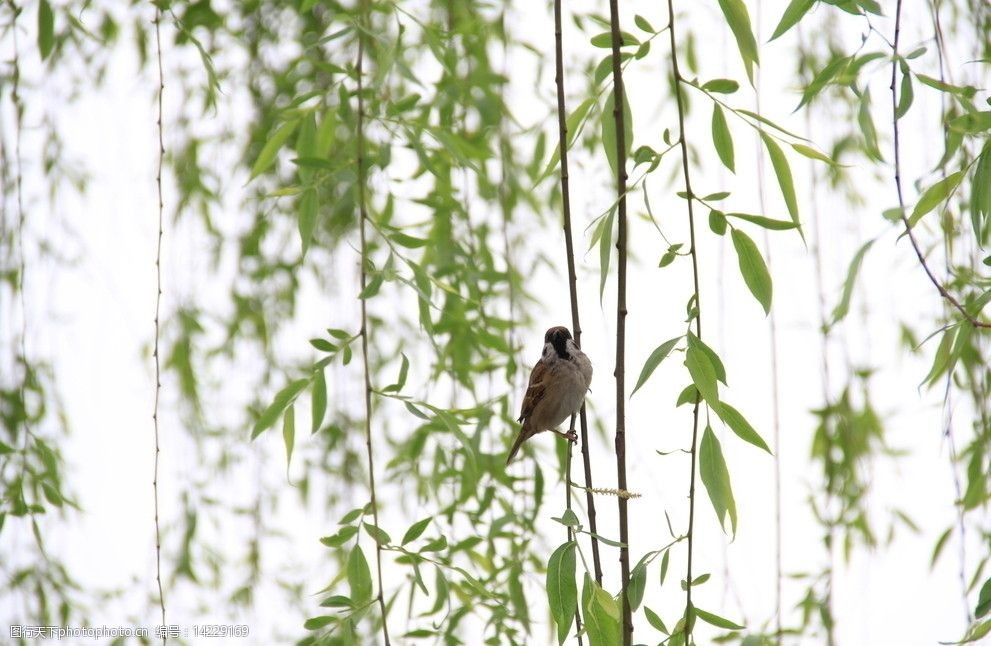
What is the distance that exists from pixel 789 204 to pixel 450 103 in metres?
1.09

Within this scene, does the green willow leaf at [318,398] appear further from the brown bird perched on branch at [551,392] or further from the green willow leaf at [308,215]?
the brown bird perched on branch at [551,392]

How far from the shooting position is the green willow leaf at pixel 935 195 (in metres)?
1.24

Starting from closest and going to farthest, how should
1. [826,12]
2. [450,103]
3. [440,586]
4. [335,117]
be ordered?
1. [335,117]
2. [440,586]
3. [450,103]
4. [826,12]

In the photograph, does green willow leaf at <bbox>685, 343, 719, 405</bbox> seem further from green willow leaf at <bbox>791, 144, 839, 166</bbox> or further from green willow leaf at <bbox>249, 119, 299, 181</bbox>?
green willow leaf at <bbox>249, 119, 299, 181</bbox>

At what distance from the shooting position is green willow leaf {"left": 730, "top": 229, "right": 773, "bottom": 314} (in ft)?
3.79

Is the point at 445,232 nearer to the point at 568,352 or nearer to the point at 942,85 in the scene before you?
the point at 568,352

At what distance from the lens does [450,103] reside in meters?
2.13

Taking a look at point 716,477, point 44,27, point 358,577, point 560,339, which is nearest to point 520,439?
point 560,339

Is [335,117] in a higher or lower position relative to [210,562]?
higher

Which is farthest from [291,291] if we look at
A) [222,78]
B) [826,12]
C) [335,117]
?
[826,12]

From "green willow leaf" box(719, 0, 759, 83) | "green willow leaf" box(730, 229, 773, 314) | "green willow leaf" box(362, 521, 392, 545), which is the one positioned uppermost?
"green willow leaf" box(719, 0, 759, 83)

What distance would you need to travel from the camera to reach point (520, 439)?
2.01m

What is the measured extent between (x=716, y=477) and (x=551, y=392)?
78cm

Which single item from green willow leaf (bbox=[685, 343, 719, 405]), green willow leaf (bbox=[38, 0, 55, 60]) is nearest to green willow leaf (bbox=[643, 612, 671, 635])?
green willow leaf (bbox=[685, 343, 719, 405])
